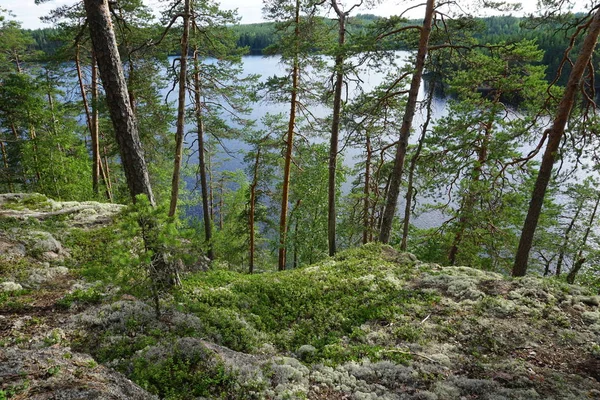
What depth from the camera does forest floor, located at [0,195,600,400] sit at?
400 centimetres

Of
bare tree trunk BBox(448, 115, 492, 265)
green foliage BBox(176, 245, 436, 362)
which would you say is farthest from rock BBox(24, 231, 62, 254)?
bare tree trunk BBox(448, 115, 492, 265)

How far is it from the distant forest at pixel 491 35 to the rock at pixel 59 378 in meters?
8.74

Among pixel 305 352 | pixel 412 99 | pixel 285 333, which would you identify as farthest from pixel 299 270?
pixel 412 99

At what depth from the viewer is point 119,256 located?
420 cm

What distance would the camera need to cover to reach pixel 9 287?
5.64 metres

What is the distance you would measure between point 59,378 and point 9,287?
352 centimetres

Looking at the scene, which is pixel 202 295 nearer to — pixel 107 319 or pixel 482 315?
pixel 107 319

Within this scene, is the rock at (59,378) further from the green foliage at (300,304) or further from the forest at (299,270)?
the green foliage at (300,304)

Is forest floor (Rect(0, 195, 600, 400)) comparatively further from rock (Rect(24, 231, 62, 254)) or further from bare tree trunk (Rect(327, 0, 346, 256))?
bare tree trunk (Rect(327, 0, 346, 256))

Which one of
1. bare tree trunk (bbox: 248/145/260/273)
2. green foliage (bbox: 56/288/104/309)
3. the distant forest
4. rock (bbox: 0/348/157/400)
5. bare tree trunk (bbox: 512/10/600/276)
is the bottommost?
bare tree trunk (bbox: 248/145/260/273)

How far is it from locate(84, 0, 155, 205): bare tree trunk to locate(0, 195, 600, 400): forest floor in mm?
1615

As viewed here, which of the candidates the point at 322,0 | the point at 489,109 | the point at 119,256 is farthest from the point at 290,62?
the point at 119,256

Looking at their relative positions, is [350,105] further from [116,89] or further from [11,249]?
[11,249]

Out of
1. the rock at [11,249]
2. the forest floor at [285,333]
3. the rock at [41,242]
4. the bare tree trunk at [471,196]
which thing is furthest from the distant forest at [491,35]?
the rock at [11,249]
